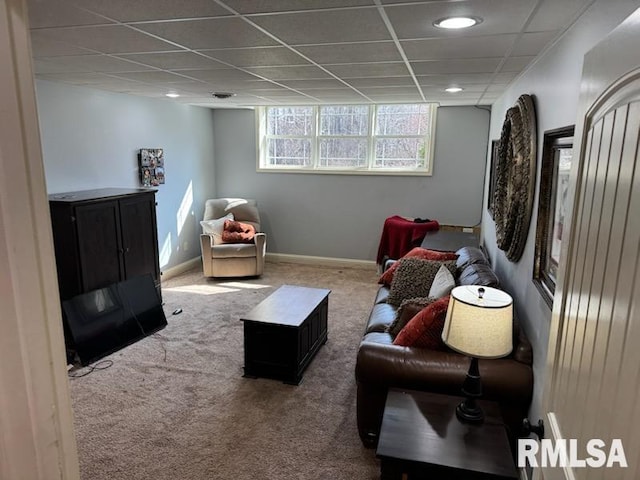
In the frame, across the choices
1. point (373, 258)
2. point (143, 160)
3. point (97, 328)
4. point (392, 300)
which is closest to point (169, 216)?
point (143, 160)

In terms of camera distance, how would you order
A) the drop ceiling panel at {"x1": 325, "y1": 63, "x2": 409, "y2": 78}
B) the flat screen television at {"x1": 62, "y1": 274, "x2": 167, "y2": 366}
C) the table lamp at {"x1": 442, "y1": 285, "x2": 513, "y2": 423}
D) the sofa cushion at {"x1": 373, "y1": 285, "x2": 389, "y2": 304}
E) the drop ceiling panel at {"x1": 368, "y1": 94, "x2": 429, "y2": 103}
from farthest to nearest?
the drop ceiling panel at {"x1": 368, "y1": 94, "x2": 429, "y2": 103} → the sofa cushion at {"x1": 373, "y1": 285, "x2": 389, "y2": 304} → the flat screen television at {"x1": 62, "y1": 274, "x2": 167, "y2": 366} → the drop ceiling panel at {"x1": 325, "y1": 63, "x2": 409, "y2": 78} → the table lamp at {"x1": 442, "y1": 285, "x2": 513, "y2": 423}

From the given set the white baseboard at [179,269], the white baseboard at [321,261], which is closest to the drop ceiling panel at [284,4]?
the white baseboard at [179,269]

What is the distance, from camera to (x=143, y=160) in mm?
5016

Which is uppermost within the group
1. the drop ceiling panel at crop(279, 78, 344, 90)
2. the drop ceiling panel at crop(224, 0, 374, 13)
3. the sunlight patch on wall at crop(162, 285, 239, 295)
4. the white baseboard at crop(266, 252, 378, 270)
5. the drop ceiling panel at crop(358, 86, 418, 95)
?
the drop ceiling panel at crop(358, 86, 418, 95)

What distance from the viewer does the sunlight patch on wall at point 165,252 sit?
18.2ft

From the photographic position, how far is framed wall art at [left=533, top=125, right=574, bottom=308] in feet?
6.50

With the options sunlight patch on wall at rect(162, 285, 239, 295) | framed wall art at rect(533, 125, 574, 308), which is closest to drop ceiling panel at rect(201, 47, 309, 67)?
framed wall art at rect(533, 125, 574, 308)

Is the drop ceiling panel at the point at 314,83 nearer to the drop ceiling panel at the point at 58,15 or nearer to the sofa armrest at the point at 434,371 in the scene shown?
the drop ceiling panel at the point at 58,15

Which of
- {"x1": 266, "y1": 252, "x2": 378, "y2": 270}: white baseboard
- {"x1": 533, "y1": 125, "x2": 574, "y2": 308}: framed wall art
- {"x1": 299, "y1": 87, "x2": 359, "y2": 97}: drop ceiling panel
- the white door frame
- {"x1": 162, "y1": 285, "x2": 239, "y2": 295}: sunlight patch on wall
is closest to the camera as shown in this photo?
the white door frame

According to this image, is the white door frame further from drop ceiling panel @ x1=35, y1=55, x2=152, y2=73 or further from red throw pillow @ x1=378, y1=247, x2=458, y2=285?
red throw pillow @ x1=378, y1=247, x2=458, y2=285

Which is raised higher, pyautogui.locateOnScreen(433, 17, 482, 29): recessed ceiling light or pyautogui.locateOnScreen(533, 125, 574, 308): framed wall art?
pyautogui.locateOnScreen(433, 17, 482, 29): recessed ceiling light

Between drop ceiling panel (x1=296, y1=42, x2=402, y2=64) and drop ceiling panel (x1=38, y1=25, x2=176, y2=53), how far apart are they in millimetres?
809

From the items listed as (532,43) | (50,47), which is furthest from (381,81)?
(50,47)

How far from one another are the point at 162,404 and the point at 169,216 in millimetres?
3183
